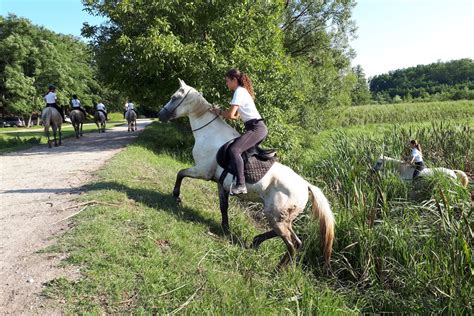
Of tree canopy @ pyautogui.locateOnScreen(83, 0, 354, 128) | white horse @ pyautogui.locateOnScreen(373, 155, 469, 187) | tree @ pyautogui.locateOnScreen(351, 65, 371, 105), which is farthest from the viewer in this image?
tree @ pyautogui.locateOnScreen(351, 65, 371, 105)

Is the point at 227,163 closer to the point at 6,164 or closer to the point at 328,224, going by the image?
the point at 328,224

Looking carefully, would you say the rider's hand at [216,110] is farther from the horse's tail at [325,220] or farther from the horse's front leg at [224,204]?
the horse's tail at [325,220]

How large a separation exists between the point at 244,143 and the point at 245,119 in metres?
0.41

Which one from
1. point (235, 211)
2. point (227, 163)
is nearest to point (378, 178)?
point (235, 211)

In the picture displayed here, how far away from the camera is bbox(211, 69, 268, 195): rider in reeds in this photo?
211 inches

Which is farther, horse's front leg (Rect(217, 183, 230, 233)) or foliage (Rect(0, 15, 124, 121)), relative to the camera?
foliage (Rect(0, 15, 124, 121))

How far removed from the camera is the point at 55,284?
3520 mm

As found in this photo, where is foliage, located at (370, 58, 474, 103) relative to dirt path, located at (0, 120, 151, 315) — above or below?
above

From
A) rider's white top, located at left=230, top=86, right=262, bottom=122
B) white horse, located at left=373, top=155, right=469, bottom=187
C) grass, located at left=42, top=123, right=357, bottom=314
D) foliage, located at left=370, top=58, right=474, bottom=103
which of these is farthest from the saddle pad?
foliage, located at left=370, top=58, right=474, bottom=103

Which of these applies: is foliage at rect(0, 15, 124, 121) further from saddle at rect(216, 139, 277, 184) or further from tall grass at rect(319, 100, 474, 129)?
saddle at rect(216, 139, 277, 184)

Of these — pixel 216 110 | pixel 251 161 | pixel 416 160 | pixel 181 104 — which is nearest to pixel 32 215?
pixel 181 104

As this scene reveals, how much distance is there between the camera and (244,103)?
5.48 meters

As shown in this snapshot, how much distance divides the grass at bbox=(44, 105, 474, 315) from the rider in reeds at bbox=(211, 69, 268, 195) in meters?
1.14

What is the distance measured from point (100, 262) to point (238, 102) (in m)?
2.91
